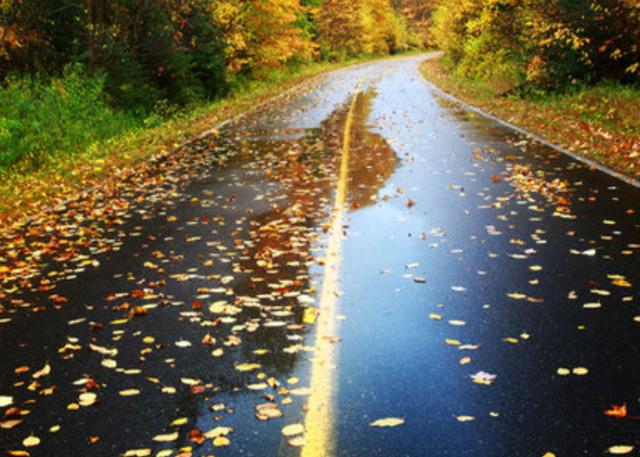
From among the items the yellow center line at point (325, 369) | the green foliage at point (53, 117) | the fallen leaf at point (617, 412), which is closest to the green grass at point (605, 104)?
the yellow center line at point (325, 369)

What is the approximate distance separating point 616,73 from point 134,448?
19.8 metres

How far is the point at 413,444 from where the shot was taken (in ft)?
12.2

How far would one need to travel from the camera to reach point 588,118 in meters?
17.0

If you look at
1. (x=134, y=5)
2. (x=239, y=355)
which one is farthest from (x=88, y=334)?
(x=134, y=5)

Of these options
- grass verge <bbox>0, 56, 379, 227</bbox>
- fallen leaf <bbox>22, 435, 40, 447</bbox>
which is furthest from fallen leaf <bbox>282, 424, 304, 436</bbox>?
grass verge <bbox>0, 56, 379, 227</bbox>

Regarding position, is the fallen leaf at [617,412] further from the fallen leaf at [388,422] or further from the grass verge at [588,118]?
the grass verge at [588,118]

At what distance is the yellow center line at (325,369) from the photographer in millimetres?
3781

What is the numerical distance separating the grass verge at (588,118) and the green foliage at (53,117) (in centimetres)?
1107

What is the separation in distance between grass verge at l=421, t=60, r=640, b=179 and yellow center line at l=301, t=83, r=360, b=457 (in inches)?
244

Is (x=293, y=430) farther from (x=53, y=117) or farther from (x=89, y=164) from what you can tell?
(x=53, y=117)

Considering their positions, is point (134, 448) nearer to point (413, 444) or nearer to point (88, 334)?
point (413, 444)

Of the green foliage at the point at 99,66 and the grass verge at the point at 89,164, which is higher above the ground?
the green foliage at the point at 99,66

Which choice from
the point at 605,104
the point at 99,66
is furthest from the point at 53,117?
the point at 605,104

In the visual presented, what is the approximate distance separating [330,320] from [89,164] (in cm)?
968
